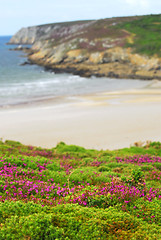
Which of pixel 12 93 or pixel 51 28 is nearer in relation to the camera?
pixel 12 93

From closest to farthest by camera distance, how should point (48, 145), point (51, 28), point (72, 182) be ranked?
point (72, 182), point (48, 145), point (51, 28)

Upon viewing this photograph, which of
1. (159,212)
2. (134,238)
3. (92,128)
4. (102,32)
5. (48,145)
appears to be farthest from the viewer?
(102,32)

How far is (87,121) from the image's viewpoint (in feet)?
83.6

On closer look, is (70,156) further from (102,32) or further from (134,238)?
(102,32)

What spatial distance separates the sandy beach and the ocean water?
4518 mm

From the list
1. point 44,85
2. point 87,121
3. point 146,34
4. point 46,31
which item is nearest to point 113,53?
point 146,34

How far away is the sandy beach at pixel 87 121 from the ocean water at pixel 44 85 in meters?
4.52

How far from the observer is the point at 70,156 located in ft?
41.4

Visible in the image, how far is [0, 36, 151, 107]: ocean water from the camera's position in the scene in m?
39.1

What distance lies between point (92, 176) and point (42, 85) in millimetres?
41036

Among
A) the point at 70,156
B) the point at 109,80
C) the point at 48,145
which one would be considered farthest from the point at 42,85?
the point at 70,156

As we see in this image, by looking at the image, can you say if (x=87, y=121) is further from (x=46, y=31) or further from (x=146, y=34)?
(x=46, y=31)

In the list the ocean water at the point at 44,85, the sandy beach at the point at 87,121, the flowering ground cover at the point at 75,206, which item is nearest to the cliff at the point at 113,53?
the ocean water at the point at 44,85

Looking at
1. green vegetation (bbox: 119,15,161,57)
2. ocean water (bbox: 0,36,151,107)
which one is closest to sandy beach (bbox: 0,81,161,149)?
ocean water (bbox: 0,36,151,107)
